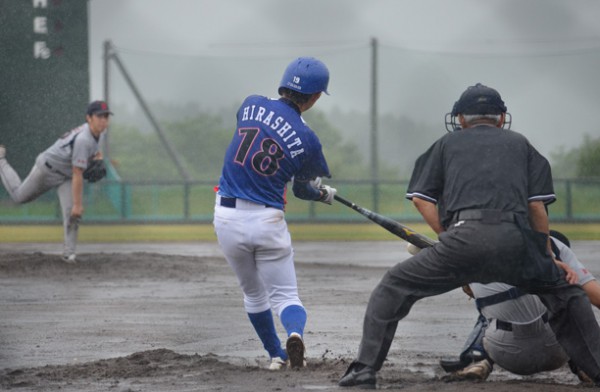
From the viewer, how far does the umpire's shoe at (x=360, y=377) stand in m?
6.09

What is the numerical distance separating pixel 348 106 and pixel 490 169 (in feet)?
123

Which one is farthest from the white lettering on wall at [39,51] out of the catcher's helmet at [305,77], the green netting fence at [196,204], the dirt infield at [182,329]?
the catcher's helmet at [305,77]

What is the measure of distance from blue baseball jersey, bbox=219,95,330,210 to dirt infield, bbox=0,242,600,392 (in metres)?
1.09

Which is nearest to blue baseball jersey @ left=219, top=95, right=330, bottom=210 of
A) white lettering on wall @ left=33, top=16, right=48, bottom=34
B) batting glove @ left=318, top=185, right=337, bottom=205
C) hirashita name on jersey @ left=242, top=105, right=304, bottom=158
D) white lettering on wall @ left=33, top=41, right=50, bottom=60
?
hirashita name on jersey @ left=242, top=105, right=304, bottom=158

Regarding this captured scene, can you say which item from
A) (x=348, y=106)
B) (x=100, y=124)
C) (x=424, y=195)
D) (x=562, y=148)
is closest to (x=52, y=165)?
(x=100, y=124)

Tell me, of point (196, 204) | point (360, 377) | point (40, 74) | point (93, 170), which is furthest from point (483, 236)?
point (196, 204)

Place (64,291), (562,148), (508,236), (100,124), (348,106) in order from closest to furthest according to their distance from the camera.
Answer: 1. (508,236)
2. (64,291)
3. (100,124)
4. (562,148)
5. (348,106)

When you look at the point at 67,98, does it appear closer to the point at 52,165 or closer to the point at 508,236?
the point at 52,165

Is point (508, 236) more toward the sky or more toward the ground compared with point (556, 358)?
more toward the sky

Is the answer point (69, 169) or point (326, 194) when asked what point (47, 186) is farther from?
point (326, 194)

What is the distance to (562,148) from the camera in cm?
3625

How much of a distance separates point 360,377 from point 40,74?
62.2 feet

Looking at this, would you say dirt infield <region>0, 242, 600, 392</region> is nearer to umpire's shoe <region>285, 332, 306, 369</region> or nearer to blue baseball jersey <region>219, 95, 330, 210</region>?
umpire's shoe <region>285, 332, 306, 369</region>

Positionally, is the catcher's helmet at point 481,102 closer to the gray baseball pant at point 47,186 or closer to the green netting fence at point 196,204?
the gray baseball pant at point 47,186
